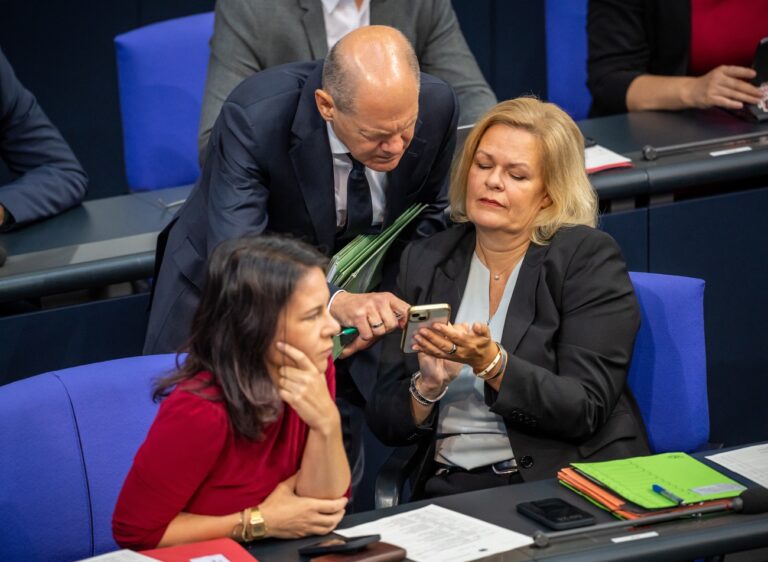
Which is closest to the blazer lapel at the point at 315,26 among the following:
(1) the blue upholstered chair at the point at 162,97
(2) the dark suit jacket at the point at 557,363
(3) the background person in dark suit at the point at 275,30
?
(3) the background person in dark suit at the point at 275,30

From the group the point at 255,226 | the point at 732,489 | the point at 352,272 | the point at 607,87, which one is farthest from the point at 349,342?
the point at 607,87

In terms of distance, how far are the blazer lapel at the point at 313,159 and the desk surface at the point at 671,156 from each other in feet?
2.88

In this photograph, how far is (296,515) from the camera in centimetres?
210

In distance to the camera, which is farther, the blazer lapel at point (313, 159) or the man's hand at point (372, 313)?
the blazer lapel at point (313, 159)

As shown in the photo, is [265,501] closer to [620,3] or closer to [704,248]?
[704,248]

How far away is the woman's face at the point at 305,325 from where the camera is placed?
6.78 feet

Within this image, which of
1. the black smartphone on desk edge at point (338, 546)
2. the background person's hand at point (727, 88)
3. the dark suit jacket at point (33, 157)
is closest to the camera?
the black smartphone on desk edge at point (338, 546)

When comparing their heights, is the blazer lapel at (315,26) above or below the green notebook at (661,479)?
above

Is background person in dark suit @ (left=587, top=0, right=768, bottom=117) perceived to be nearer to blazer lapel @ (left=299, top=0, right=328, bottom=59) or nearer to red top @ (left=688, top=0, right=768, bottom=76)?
red top @ (left=688, top=0, right=768, bottom=76)

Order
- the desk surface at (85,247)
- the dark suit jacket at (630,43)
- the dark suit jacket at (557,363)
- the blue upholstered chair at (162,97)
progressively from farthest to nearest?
the dark suit jacket at (630,43)
the blue upholstered chair at (162,97)
the desk surface at (85,247)
the dark suit jacket at (557,363)

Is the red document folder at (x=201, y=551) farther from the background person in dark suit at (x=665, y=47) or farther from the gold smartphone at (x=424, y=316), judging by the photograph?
the background person in dark suit at (x=665, y=47)

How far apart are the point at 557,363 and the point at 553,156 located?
454mm

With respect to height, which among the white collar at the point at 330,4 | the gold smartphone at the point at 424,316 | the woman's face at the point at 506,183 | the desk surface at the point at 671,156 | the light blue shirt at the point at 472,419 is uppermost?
the white collar at the point at 330,4

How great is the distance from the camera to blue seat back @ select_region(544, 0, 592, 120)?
428cm
